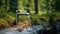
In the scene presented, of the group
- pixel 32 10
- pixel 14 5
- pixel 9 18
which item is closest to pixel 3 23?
pixel 9 18

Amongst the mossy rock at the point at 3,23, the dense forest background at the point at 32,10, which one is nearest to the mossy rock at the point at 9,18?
the dense forest background at the point at 32,10

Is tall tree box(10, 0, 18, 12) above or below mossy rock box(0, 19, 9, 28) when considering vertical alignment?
above

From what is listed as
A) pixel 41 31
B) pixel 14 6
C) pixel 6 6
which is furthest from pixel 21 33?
pixel 6 6

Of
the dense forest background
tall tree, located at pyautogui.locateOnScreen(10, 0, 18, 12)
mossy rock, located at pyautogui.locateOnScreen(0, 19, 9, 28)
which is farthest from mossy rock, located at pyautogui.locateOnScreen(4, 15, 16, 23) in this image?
tall tree, located at pyautogui.locateOnScreen(10, 0, 18, 12)

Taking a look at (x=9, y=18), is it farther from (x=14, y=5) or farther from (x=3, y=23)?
(x=14, y=5)

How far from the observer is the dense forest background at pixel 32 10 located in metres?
7.30

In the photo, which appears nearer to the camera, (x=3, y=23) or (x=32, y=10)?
(x=3, y=23)

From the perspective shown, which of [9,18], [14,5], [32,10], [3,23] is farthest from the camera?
[32,10]

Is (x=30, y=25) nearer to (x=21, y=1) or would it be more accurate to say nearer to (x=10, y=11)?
(x=10, y=11)

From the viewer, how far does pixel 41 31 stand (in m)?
6.22

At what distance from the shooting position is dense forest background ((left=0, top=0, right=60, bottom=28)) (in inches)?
287

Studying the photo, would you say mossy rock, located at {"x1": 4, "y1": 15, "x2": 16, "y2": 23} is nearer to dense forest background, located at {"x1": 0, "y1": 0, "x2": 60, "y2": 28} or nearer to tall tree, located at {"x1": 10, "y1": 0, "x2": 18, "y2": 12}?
dense forest background, located at {"x1": 0, "y1": 0, "x2": 60, "y2": 28}

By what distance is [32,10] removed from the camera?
35.7 ft

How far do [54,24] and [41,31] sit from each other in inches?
18.8
